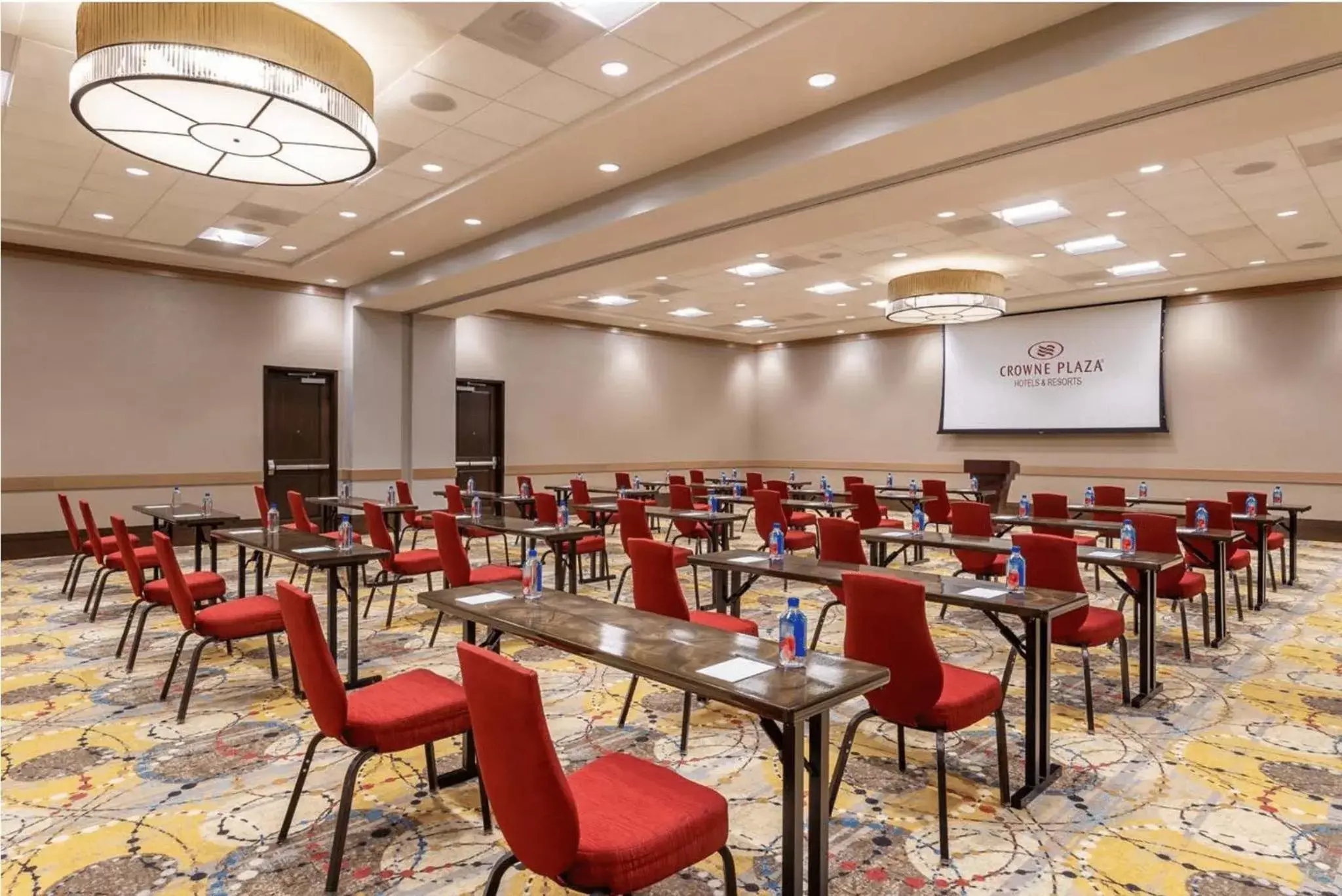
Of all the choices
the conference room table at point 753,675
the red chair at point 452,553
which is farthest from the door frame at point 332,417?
the conference room table at point 753,675

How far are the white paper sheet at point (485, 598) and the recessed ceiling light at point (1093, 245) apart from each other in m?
8.33

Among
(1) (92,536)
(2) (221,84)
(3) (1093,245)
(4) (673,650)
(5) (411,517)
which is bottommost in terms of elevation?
(5) (411,517)

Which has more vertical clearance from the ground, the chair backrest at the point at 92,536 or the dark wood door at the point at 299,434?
the dark wood door at the point at 299,434

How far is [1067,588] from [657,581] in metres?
2.12

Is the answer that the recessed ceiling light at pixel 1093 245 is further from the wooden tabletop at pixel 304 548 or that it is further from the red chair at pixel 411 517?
the wooden tabletop at pixel 304 548

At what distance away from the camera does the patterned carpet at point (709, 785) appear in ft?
8.57

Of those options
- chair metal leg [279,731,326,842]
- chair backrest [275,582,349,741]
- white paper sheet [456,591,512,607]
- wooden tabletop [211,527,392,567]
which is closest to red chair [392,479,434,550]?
wooden tabletop [211,527,392,567]

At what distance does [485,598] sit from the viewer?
341 centimetres

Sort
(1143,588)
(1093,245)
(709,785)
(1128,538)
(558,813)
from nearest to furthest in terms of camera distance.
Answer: (558,813), (709,785), (1143,588), (1128,538), (1093,245)

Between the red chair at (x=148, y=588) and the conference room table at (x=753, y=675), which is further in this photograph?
the red chair at (x=148, y=588)

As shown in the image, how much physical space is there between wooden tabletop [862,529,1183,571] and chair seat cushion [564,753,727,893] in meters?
2.92

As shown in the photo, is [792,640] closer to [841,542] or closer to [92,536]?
[841,542]

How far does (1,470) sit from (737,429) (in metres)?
13.3

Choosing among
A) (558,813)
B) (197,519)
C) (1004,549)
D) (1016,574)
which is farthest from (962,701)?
(197,519)
